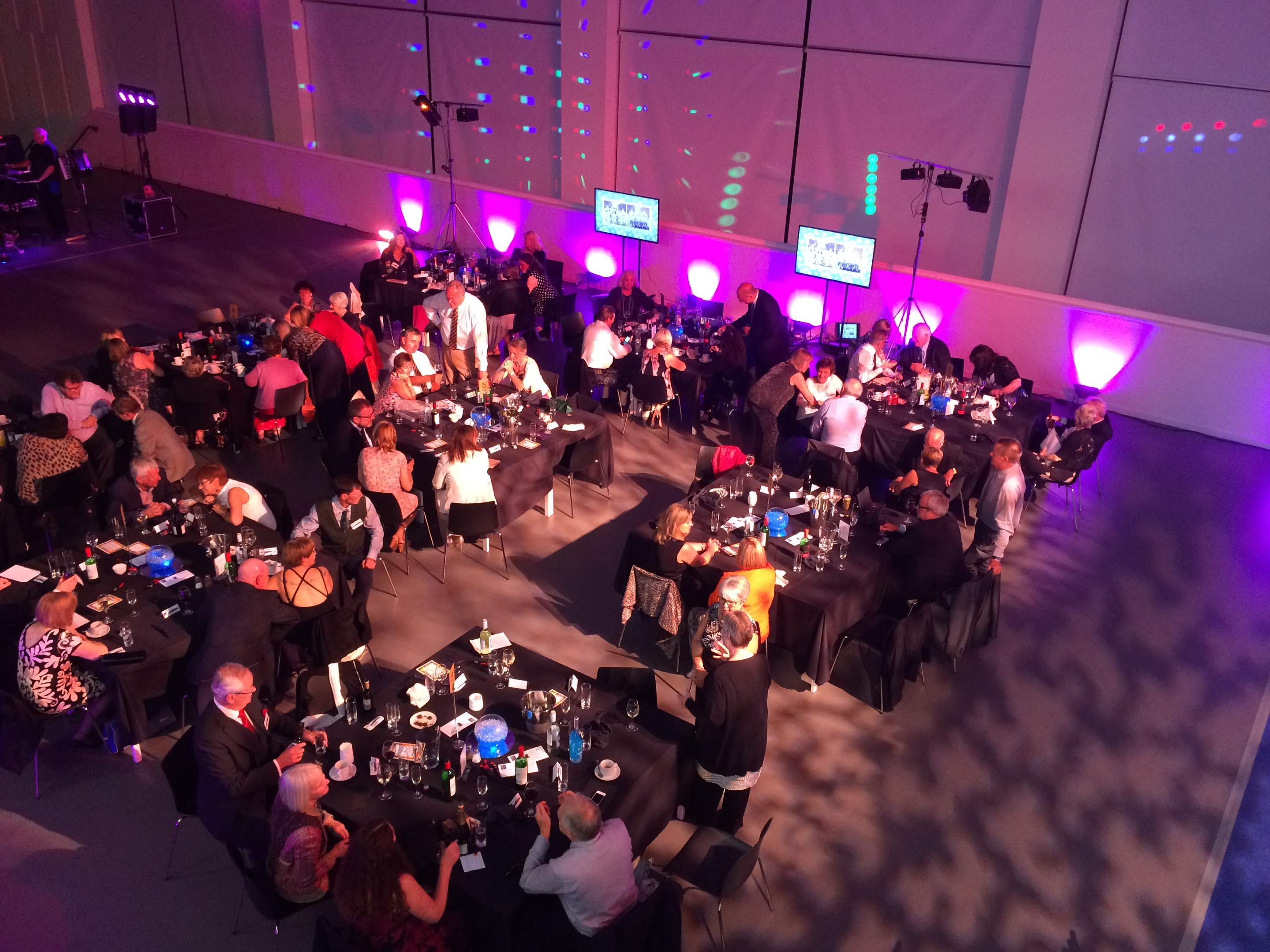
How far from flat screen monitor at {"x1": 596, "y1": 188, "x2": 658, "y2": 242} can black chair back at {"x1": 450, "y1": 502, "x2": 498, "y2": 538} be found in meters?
6.41

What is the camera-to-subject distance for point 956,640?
5.95 metres

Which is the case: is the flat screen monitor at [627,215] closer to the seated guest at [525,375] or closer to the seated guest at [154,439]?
the seated guest at [525,375]

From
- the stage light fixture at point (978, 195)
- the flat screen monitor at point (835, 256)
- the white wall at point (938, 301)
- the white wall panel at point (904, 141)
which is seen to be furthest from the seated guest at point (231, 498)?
the white wall panel at point (904, 141)

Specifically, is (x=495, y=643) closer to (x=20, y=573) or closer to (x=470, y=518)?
(x=470, y=518)

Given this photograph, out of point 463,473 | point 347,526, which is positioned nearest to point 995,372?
point 463,473

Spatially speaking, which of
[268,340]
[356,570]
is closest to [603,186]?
[268,340]

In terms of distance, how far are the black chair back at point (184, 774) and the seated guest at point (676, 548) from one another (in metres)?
2.74

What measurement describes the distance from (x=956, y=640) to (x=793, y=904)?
200cm

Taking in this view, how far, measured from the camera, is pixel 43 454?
6.70 meters

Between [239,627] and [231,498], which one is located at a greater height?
[231,498]

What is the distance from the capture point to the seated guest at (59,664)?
4855 mm

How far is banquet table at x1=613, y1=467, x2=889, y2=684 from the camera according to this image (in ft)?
19.2

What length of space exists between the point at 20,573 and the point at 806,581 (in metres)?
4.54

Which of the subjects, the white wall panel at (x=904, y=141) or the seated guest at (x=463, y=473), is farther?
the white wall panel at (x=904, y=141)
